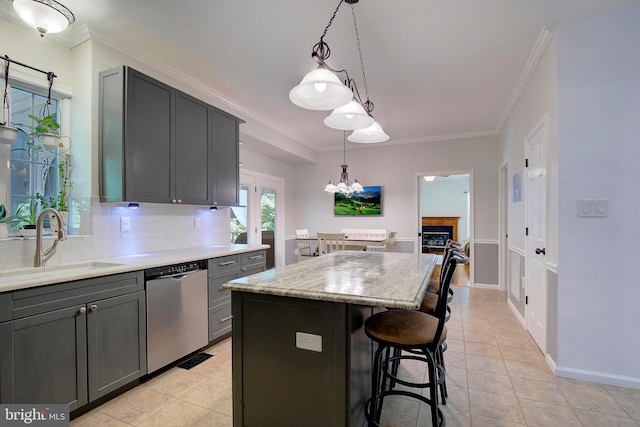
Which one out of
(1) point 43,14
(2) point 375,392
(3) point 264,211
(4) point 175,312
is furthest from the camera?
(3) point 264,211

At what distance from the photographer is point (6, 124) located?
6.81ft

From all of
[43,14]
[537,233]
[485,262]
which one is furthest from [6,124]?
[485,262]

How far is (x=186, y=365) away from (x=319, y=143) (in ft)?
14.9

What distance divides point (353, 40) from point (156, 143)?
6.12 feet

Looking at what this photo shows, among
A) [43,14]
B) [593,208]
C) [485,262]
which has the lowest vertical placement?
[485,262]

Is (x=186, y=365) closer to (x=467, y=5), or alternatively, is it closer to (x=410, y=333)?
(x=410, y=333)

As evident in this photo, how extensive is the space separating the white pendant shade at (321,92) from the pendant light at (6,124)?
1889mm

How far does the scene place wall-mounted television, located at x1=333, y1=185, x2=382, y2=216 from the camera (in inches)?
236

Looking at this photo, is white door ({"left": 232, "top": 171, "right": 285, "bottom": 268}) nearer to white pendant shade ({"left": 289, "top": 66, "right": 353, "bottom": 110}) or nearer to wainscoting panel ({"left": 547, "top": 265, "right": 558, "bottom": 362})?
white pendant shade ({"left": 289, "top": 66, "right": 353, "bottom": 110})

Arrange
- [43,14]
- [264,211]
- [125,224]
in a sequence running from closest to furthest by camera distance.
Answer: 1. [43,14]
2. [125,224]
3. [264,211]

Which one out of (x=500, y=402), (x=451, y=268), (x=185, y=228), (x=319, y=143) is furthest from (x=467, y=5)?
(x=319, y=143)

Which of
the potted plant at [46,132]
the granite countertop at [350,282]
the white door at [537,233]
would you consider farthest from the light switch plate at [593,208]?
the potted plant at [46,132]

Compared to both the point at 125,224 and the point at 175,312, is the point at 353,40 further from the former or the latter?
the point at 175,312

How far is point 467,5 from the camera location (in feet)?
7.06
